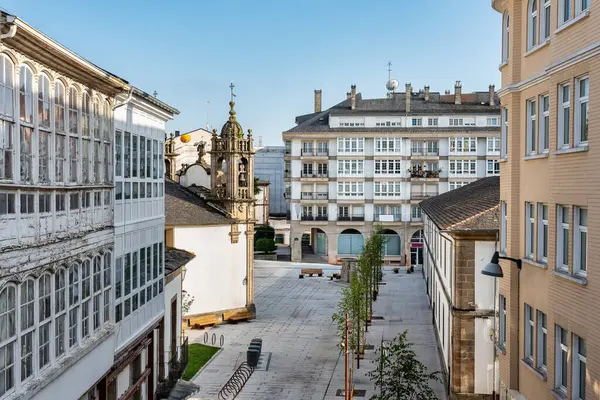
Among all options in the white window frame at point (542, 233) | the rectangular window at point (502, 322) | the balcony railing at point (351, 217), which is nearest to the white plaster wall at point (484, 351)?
the rectangular window at point (502, 322)

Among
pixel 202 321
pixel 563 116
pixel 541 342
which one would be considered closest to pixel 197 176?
pixel 202 321

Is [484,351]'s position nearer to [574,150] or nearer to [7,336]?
[574,150]

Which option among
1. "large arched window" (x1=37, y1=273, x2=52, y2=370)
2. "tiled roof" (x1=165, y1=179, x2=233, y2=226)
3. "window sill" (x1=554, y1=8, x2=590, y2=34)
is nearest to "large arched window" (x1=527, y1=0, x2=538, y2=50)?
"window sill" (x1=554, y1=8, x2=590, y2=34)

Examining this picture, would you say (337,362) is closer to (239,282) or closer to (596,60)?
(239,282)

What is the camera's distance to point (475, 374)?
996 inches

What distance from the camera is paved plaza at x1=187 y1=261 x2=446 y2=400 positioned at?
29.3m

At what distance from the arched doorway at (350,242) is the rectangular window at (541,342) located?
188ft

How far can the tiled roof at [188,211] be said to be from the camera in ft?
137

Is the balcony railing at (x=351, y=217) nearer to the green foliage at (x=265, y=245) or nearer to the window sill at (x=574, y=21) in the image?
the green foliage at (x=265, y=245)

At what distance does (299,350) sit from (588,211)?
23.4 meters

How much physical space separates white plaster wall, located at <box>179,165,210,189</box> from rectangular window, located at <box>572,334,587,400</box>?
37553 mm

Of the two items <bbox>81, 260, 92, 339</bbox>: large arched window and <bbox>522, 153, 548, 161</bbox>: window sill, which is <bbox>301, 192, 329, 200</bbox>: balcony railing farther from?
<bbox>81, 260, 92, 339</bbox>: large arched window

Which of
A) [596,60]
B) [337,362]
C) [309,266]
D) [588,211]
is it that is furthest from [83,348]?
[309,266]

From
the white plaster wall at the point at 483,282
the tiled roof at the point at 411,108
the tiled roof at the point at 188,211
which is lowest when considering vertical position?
the white plaster wall at the point at 483,282
